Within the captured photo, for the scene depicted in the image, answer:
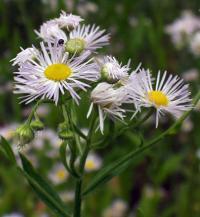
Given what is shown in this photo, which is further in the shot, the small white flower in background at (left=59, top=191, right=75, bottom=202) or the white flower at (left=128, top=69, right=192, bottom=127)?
the small white flower in background at (left=59, top=191, right=75, bottom=202)

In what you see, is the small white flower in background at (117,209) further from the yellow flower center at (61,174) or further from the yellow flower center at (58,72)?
the yellow flower center at (58,72)

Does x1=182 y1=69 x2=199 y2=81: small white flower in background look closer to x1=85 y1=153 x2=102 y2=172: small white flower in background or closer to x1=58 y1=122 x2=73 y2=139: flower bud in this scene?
x1=85 y1=153 x2=102 y2=172: small white flower in background

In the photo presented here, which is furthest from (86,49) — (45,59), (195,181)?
(195,181)

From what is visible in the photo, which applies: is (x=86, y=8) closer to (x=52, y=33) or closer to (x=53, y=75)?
(x=52, y=33)

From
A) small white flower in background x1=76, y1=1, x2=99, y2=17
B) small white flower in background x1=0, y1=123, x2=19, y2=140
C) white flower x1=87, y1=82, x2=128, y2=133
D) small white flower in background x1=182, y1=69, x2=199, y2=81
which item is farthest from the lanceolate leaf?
small white flower in background x1=76, y1=1, x2=99, y2=17

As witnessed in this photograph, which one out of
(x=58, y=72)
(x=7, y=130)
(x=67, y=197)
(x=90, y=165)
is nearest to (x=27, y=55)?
(x=58, y=72)
